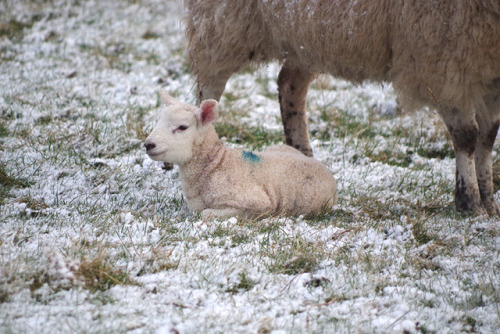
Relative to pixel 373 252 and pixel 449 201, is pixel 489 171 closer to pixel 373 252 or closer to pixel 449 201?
pixel 449 201

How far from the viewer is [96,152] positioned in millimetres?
5535

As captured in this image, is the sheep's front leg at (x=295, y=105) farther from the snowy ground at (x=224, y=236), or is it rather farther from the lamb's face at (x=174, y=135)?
the lamb's face at (x=174, y=135)

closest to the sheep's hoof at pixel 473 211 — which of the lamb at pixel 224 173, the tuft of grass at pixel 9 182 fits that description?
the lamb at pixel 224 173

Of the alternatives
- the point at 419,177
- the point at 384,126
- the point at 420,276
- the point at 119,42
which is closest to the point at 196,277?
the point at 420,276

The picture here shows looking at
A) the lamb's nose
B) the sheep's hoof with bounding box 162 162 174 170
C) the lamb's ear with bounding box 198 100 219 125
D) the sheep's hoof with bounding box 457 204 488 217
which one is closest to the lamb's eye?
the lamb's ear with bounding box 198 100 219 125

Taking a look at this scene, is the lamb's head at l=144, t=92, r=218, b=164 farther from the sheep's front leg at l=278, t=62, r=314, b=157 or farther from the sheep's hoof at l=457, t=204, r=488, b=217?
the sheep's hoof at l=457, t=204, r=488, b=217

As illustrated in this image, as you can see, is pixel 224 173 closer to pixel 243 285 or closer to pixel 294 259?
pixel 294 259

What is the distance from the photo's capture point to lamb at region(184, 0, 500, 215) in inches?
158

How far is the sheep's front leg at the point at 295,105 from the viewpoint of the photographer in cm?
574

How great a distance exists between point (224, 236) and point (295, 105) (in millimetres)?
2390

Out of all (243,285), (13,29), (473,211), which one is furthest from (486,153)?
(13,29)

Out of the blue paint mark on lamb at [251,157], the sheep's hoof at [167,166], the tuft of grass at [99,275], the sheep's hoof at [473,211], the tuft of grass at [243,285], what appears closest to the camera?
the tuft of grass at [99,275]

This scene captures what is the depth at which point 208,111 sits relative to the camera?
4.10 m

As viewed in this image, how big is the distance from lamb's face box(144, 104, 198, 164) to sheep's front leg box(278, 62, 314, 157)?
5.93 feet
